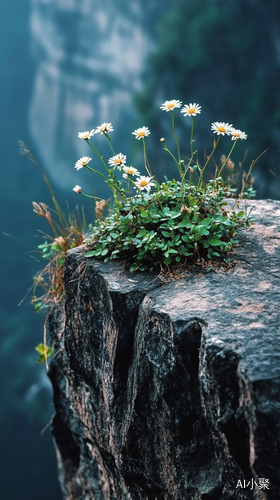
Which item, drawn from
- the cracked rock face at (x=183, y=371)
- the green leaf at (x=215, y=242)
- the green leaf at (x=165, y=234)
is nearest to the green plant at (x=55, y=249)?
the cracked rock face at (x=183, y=371)

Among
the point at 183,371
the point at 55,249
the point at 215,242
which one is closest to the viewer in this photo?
the point at 183,371

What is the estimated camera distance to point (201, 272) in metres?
2.02

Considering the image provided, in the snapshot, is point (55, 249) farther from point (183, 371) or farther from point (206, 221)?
point (183, 371)

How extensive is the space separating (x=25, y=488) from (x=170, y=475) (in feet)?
27.2

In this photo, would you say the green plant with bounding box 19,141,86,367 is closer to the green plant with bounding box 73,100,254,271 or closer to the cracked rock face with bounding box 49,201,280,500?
the cracked rock face with bounding box 49,201,280,500

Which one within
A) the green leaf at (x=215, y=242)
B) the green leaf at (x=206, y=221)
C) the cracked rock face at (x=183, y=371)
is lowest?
the cracked rock face at (x=183, y=371)

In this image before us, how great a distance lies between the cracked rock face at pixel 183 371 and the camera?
54.9 inches

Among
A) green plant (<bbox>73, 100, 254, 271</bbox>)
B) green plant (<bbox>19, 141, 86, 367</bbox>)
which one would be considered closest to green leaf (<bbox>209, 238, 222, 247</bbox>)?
green plant (<bbox>73, 100, 254, 271</bbox>)

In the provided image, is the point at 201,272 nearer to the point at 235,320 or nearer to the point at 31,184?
the point at 235,320

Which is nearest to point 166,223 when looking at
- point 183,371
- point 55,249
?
point 183,371

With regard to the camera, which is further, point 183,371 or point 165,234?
point 165,234

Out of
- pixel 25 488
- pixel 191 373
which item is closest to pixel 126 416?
pixel 191 373

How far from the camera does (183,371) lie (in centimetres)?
174

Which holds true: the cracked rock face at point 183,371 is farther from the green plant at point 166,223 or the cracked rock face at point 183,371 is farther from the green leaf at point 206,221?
the green leaf at point 206,221
